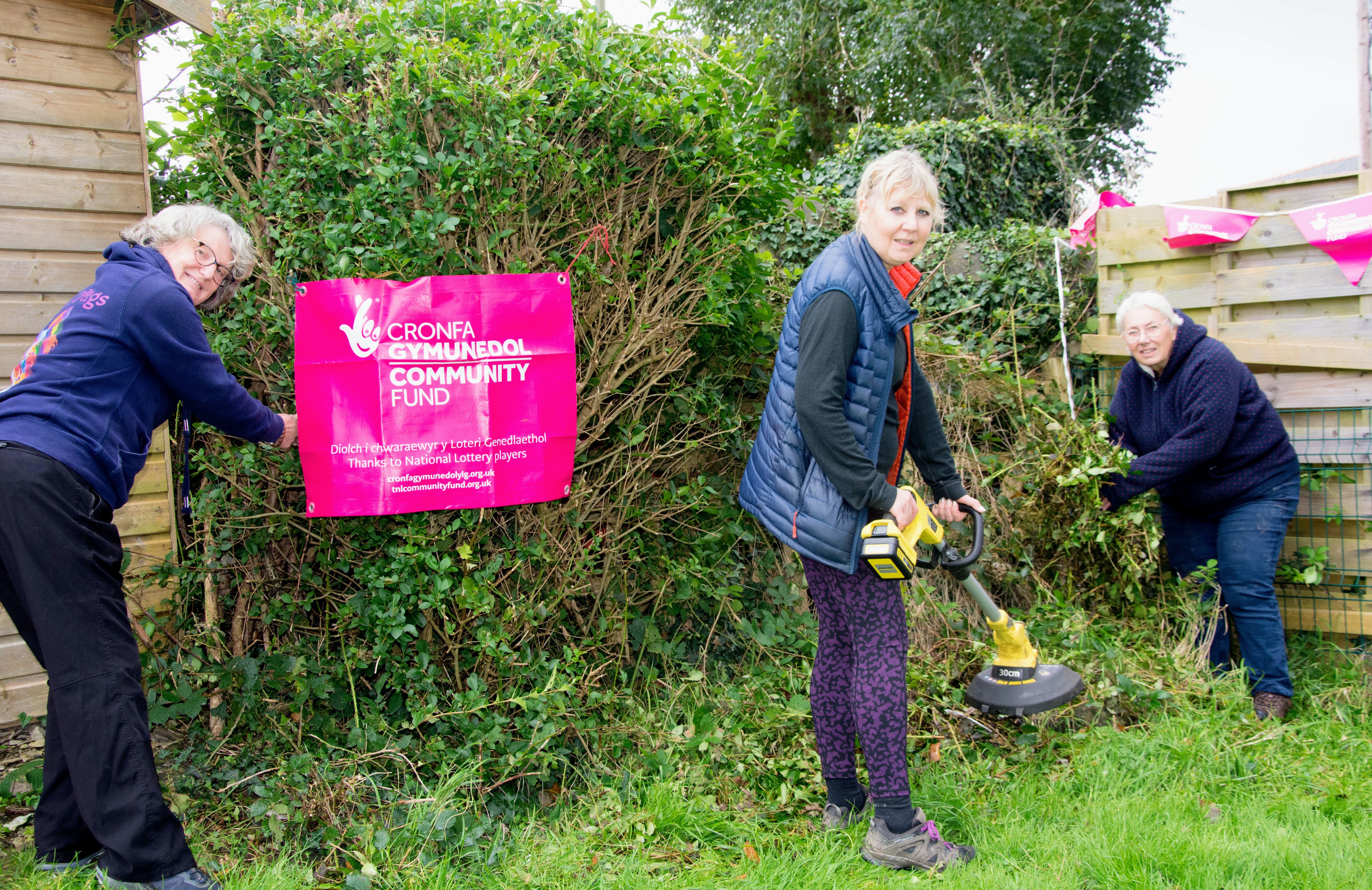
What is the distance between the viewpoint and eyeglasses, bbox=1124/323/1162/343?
411 centimetres

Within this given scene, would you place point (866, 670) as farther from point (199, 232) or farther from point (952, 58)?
point (952, 58)

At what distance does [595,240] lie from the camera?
3285 mm

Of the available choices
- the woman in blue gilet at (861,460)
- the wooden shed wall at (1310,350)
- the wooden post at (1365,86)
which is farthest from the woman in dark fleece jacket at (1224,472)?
the wooden post at (1365,86)

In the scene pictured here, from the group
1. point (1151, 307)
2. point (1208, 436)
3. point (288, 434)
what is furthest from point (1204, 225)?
point (288, 434)

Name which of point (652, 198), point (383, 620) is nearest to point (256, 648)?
point (383, 620)

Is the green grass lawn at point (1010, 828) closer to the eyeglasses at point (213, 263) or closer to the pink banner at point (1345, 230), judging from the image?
Result: the eyeglasses at point (213, 263)

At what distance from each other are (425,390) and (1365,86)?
13190 millimetres

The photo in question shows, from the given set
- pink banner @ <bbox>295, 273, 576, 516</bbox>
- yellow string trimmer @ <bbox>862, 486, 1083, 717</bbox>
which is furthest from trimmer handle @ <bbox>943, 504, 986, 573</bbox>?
pink banner @ <bbox>295, 273, 576, 516</bbox>

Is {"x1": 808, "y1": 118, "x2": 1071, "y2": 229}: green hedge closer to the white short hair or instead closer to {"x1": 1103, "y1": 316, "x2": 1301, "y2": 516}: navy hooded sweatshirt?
the white short hair

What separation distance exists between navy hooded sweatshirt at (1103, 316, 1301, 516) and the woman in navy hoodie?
12.7ft

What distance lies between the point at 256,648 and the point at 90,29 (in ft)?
8.45

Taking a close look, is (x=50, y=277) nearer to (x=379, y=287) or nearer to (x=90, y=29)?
(x=90, y=29)

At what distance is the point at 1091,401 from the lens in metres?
5.28

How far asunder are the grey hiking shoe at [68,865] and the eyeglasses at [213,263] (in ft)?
5.79
